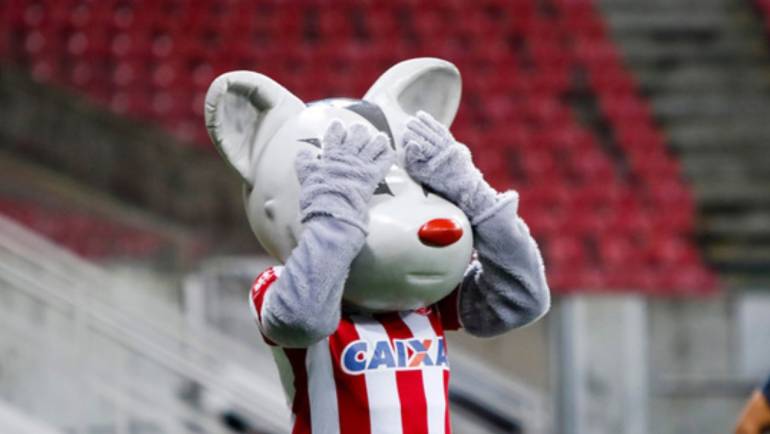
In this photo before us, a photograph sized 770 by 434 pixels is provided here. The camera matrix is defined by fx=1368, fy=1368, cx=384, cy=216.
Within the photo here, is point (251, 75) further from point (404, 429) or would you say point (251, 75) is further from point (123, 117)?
point (123, 117)

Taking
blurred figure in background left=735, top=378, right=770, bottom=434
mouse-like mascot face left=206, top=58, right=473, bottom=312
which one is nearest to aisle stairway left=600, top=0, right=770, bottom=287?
blurred figure in background left=735, top=378, right=770, bottom=434

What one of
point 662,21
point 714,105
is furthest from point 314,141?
point 662,21

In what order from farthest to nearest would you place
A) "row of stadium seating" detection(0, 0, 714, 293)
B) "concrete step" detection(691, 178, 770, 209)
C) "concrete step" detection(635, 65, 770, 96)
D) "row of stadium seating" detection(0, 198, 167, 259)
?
"concrete step" detection(635, 65, 770, 96)
"concrete step" detection(691, 178, 770, 209)
"row of stadium seating" detection(0, 0, 714, 293)
"row of stadium seating" detection(0, 198, 167, 259)

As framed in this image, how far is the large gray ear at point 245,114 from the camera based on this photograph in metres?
1.78

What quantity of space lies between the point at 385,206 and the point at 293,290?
0.52 feet

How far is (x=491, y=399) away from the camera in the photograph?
5.03 metres

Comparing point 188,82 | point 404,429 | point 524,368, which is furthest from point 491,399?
point 404,429

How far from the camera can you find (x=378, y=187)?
66.8 inches

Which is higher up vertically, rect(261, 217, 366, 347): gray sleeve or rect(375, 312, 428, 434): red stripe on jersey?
rect(261, 217, 366, 347): gray sleeve

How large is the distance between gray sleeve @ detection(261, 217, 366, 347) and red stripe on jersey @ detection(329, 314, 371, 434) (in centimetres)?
9

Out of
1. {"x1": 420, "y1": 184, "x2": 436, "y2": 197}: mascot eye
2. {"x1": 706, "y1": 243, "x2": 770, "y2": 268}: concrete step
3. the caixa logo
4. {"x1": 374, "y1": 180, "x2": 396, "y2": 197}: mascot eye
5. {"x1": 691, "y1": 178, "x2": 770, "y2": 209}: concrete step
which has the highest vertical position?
{"x1": 374, "y1": 180, "x2": 396, "y2": 197}: mascot eye

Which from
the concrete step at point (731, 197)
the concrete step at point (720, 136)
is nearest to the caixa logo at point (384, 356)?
the concrete step at point (731, 197)

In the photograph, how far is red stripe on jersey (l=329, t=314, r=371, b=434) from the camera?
5.65ft

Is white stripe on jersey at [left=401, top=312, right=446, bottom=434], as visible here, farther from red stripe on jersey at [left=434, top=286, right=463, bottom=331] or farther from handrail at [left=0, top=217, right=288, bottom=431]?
handrail at [left=0, top=217, right=288, bottom=431]
